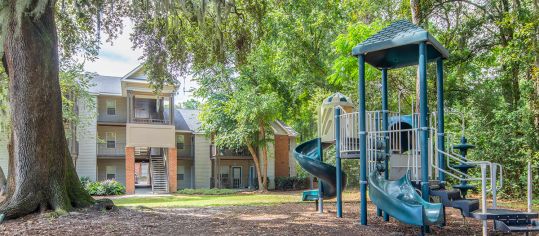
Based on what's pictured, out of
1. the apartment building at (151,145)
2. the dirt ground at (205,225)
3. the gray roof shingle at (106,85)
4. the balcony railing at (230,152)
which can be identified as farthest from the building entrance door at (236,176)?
the dirt ground at (205,225)

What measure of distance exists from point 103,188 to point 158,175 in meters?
4.26

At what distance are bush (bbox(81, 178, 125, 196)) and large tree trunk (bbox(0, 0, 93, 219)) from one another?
46.4 ft

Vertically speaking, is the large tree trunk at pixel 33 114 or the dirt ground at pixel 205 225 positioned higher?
the large tree trunk at pixel 33 114

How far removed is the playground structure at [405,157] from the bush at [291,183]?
1795cm

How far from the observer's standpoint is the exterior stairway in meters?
27.3

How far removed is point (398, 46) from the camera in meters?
8.84

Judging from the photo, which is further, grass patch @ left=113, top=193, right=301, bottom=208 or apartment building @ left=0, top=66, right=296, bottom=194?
apartment building @ left=0, top=66, right=296, bottom=194

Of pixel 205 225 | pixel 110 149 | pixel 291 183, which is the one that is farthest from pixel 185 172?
pixel 205 225

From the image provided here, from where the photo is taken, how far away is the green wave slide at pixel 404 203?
289 inches

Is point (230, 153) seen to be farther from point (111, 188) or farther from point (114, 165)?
point (111, 188)

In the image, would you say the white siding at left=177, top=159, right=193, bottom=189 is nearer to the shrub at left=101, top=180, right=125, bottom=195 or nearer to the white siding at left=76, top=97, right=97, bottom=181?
the white siding at left=76, top=97, right=97, bottom=181

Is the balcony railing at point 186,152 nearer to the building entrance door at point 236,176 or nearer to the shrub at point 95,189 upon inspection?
the building entrance door at point 236,176

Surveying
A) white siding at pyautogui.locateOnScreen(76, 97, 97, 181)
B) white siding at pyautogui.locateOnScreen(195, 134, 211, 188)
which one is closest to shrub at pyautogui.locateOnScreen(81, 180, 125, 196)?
white siding at pyautogui.locateOnScreen(76, 97, 97, 181)

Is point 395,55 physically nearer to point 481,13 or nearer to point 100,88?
point 481,13
